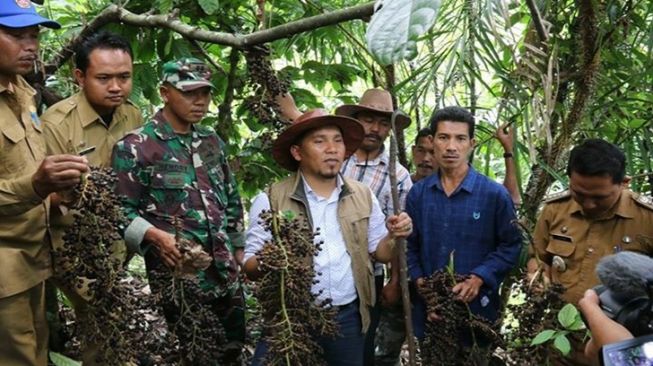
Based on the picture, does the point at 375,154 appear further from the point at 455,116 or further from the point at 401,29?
the point at 401,29

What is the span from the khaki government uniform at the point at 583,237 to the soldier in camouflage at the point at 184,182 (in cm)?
140

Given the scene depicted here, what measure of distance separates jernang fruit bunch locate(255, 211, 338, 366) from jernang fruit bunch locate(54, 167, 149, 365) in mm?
463

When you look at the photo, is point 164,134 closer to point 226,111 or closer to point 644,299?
point 226,111

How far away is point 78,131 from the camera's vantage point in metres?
3.07

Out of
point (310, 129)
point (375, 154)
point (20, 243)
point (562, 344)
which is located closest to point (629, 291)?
point (562, 344)

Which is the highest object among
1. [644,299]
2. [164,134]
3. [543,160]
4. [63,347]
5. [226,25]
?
[226,25]

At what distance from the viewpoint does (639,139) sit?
3.31m

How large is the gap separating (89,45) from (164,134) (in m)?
0.49

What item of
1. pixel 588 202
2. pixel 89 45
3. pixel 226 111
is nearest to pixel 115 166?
pixel 89 45

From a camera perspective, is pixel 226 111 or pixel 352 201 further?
pixel 226 111

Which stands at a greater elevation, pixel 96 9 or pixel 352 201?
pixel 96 9

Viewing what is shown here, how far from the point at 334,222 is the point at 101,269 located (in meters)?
1.10

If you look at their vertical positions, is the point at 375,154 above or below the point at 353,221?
above

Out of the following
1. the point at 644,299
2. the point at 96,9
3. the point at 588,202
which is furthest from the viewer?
the point at 96,9
